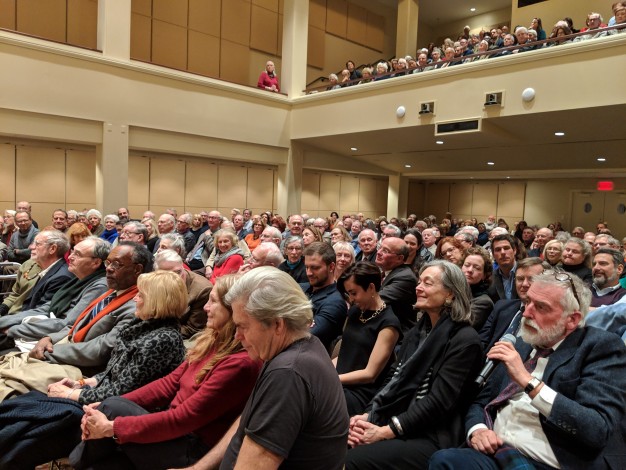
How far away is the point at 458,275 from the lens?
2271 millimetres

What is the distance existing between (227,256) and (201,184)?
24.6 ft

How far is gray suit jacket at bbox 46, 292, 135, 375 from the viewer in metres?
2.55

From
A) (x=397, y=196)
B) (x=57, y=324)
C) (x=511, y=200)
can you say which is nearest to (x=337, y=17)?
(x=397, y=196)

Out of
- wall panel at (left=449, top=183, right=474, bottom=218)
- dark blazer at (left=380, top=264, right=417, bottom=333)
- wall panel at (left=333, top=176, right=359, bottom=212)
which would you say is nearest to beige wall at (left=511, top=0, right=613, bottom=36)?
wall panel at (left=449, top=183, right=474, bottom=218)

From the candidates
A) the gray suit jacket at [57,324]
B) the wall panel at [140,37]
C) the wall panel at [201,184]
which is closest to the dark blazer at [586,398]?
the gray suit jacket at [57,324]

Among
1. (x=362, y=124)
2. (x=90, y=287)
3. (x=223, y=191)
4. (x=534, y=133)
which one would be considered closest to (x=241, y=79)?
(x=223, y=191)

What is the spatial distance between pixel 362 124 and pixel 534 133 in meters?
3.36

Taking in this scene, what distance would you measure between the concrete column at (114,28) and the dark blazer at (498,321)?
28.7ft

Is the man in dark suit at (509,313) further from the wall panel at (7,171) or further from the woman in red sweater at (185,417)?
the wall panel at (7,171)

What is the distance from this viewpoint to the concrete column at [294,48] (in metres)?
11.5

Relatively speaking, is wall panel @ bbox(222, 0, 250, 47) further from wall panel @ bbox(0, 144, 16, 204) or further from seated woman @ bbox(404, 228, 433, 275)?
seated woman @ bbox(404, 228, 433, 275)

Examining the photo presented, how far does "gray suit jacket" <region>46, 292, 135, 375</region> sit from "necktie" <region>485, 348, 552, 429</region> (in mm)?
1839

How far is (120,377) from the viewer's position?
2.19 metres

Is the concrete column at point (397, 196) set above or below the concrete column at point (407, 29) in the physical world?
below
